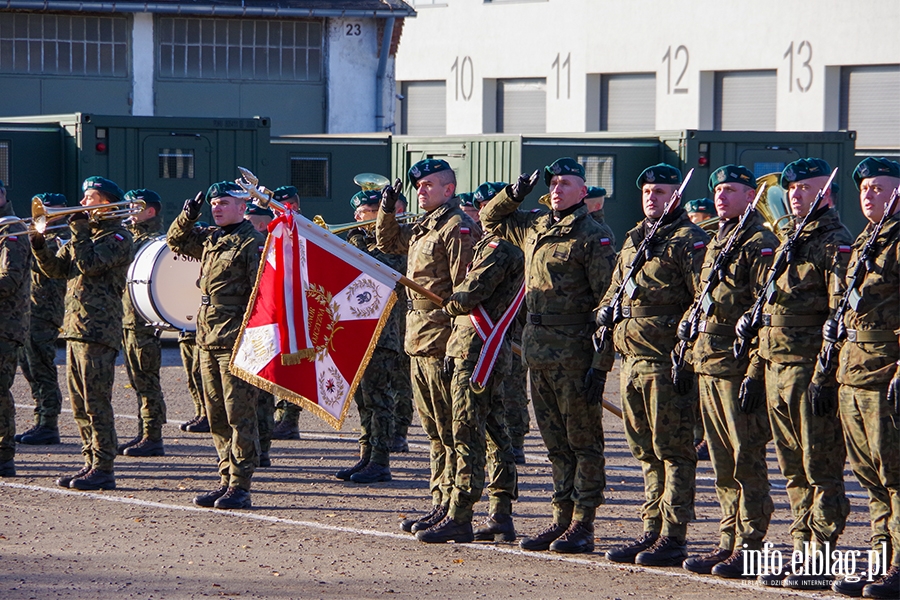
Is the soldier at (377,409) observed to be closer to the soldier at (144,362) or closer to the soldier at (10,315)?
the soldier at (144,362)

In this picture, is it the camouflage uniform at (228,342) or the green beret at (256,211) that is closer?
the camouflage uniform at (228,342)

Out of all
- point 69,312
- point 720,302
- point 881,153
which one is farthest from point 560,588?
point 881,153

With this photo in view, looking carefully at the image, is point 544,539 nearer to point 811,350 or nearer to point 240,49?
point 811,350

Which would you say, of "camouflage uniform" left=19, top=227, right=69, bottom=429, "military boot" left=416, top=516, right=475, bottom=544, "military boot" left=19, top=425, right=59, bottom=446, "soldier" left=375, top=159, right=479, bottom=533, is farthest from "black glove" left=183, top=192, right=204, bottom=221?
"military boot" left=19, top=425, right=59, bottom=446

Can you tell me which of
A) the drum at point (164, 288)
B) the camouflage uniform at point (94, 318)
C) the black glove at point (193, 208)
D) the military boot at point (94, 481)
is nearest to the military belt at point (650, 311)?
the black glove at point (193, 208)

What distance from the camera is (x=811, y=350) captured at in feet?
22.3

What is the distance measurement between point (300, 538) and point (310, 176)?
11.4 meters

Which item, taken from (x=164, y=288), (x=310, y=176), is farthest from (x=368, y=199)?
(x=310, y=176)

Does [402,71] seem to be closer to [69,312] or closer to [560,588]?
[69,312]

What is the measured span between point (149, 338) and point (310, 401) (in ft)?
11.3

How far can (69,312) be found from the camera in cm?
972

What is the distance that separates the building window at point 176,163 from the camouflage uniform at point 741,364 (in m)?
11.9

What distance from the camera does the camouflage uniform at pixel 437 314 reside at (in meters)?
8.05

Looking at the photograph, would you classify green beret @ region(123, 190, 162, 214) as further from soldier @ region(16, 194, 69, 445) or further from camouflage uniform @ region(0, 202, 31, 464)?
camouflage uniform @ region(0, 202, 31, 464)
